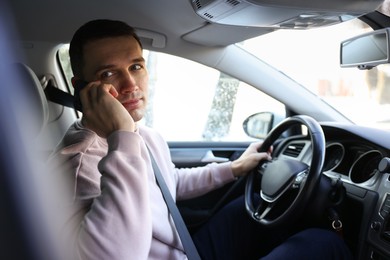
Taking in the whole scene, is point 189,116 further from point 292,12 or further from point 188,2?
point 292,12

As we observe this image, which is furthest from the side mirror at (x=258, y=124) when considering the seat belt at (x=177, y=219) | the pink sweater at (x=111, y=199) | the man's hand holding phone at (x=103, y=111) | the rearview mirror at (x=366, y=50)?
the man's hand holding phone at (x=103, y=111)

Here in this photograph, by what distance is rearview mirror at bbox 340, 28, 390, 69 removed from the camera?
164 cm

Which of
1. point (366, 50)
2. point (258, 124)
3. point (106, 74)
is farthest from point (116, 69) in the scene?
point (258, 124)

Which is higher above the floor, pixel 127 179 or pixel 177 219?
pixel 127 179

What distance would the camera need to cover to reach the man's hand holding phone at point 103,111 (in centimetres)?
132

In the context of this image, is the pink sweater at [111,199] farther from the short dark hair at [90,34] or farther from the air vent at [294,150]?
the air vent at [294,150]

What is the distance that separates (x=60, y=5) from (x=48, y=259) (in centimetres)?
176

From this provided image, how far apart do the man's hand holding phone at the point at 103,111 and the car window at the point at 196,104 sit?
1.60 meters

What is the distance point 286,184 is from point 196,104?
62.4 inches

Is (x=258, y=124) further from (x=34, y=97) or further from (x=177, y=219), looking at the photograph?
(x=34, y=97)

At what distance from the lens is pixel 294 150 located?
7.55 feet

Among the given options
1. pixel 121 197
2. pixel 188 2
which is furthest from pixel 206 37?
pixel 121 197

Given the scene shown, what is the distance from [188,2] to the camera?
1962 mm

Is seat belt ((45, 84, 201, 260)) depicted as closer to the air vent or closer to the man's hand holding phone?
the man's hand holding phone
